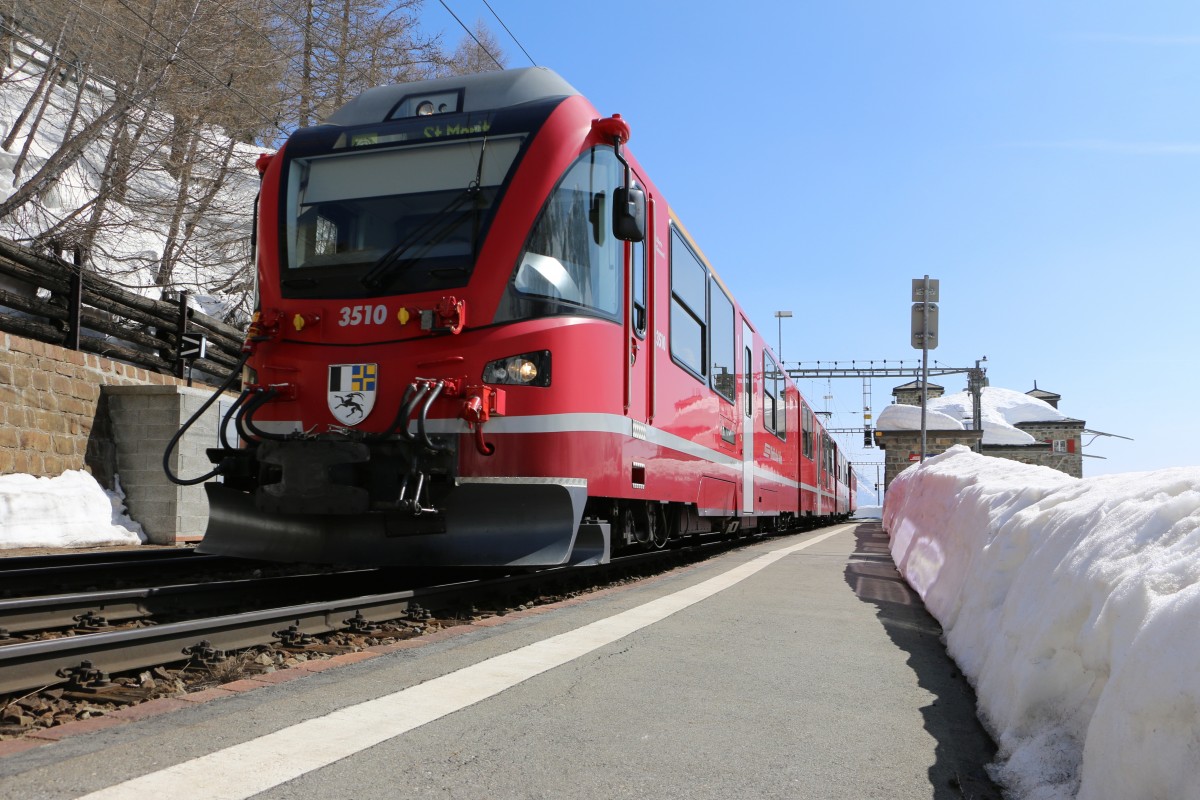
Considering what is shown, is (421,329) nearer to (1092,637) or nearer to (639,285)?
(639,285)

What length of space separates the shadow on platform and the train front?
2.09m

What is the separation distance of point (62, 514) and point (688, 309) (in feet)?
24.2

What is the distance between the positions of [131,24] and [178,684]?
871 inches

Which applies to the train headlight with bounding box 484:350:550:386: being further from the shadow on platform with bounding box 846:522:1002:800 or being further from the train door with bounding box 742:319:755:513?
the train door with bounding box 742:319:755:513

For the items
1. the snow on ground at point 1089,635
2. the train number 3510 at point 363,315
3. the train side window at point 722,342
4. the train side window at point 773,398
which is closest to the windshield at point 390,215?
the train number 3510 at point 363,315

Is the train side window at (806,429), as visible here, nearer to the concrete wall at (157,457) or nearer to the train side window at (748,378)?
the train side window at (748,378)

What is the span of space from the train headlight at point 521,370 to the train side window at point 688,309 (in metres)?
2.55

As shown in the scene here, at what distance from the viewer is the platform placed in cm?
267

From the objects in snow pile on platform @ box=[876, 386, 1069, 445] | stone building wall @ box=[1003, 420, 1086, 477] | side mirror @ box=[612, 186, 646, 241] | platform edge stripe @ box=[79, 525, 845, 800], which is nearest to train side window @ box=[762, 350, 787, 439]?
side mirror @ box=[612, 186, 646, 241]

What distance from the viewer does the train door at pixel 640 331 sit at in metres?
7.24

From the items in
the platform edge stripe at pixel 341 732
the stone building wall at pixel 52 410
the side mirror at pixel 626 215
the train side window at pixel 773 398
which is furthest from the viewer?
the train side window at pixel 773 398

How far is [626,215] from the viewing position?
6.70 metres

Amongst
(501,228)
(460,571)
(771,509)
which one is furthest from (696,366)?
(771,509)

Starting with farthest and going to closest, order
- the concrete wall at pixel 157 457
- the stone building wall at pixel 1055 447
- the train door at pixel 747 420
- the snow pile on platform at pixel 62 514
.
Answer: the stone building wall at pixel 1055 447 < the train door at pixel 747 420 < the concrete wall at pixel 157 457 < the snow pile on platform at pixel 62 514
